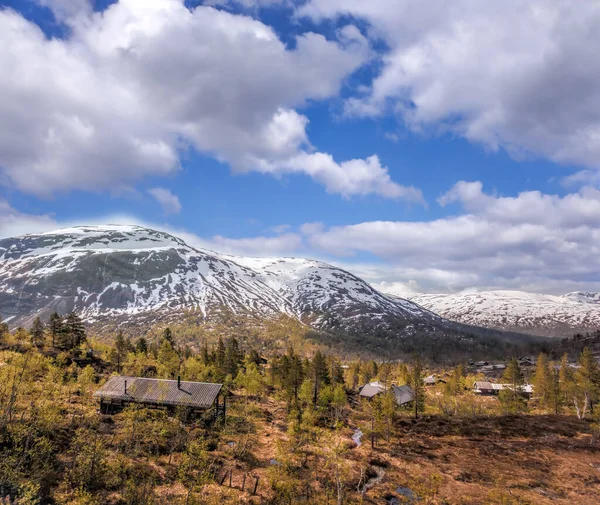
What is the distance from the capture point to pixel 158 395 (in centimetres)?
5125

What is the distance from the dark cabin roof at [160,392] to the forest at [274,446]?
7.56 ft

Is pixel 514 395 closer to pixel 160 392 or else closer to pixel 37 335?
pixel 160 392

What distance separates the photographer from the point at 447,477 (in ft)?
132

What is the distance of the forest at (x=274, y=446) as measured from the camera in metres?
29.4

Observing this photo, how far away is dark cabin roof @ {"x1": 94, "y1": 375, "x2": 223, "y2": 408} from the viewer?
5053 centimetres

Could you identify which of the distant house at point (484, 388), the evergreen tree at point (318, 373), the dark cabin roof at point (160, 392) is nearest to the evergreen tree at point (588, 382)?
the distant house at point (484, 388)

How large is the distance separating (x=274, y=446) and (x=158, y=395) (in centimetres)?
1984

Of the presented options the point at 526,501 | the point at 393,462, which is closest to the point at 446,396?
the point at 393,462

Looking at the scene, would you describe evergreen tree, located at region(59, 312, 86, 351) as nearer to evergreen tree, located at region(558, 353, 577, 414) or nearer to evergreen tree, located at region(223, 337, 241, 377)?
evergreen tree, located at region(223, 337, 241, 377)

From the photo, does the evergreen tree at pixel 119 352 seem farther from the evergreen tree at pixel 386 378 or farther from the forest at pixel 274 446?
the evergreen tree at pixel 386 378

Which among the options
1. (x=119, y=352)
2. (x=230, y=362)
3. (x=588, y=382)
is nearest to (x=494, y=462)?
(x=588, y=382)

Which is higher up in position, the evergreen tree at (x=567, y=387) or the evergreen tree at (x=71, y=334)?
the evergreen tree at (x=71, y=334)

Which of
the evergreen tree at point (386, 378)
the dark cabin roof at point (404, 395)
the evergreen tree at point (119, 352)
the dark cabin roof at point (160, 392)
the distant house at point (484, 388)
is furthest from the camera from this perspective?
the distant house at point (484, 388)

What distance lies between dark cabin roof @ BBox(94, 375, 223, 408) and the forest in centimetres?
231
